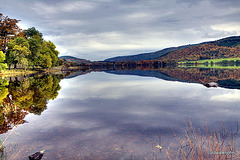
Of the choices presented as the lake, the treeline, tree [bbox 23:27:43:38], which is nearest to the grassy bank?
the treeline

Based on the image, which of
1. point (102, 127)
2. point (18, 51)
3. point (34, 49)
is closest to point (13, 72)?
point (18, 51)

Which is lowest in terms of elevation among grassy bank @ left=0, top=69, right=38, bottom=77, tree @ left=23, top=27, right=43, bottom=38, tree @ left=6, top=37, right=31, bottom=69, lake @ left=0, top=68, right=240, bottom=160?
lake @ left=0, top=68, right=240, bottom=160

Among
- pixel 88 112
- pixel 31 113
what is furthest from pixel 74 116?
pixel 31 113

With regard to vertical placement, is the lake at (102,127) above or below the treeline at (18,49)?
below

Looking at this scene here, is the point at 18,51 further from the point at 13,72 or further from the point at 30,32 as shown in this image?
the point at 30,32

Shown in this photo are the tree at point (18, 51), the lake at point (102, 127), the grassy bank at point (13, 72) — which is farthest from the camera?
the tree at point (18, 51)

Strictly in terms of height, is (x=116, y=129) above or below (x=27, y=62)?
below

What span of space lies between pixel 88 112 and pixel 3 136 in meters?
9.12

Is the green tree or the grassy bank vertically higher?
the green tree

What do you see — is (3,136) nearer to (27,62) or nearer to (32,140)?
(32,140)

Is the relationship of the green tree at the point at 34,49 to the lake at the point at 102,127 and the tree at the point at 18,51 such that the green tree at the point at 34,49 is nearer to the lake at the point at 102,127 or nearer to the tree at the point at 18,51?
the tree at the point at 18,51

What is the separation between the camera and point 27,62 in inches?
3415

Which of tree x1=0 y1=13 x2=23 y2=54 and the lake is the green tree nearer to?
tree x1=0 y1=13 x2=23 y2=54

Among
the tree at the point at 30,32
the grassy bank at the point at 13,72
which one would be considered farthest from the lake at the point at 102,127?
the tree at the point at 30,32
